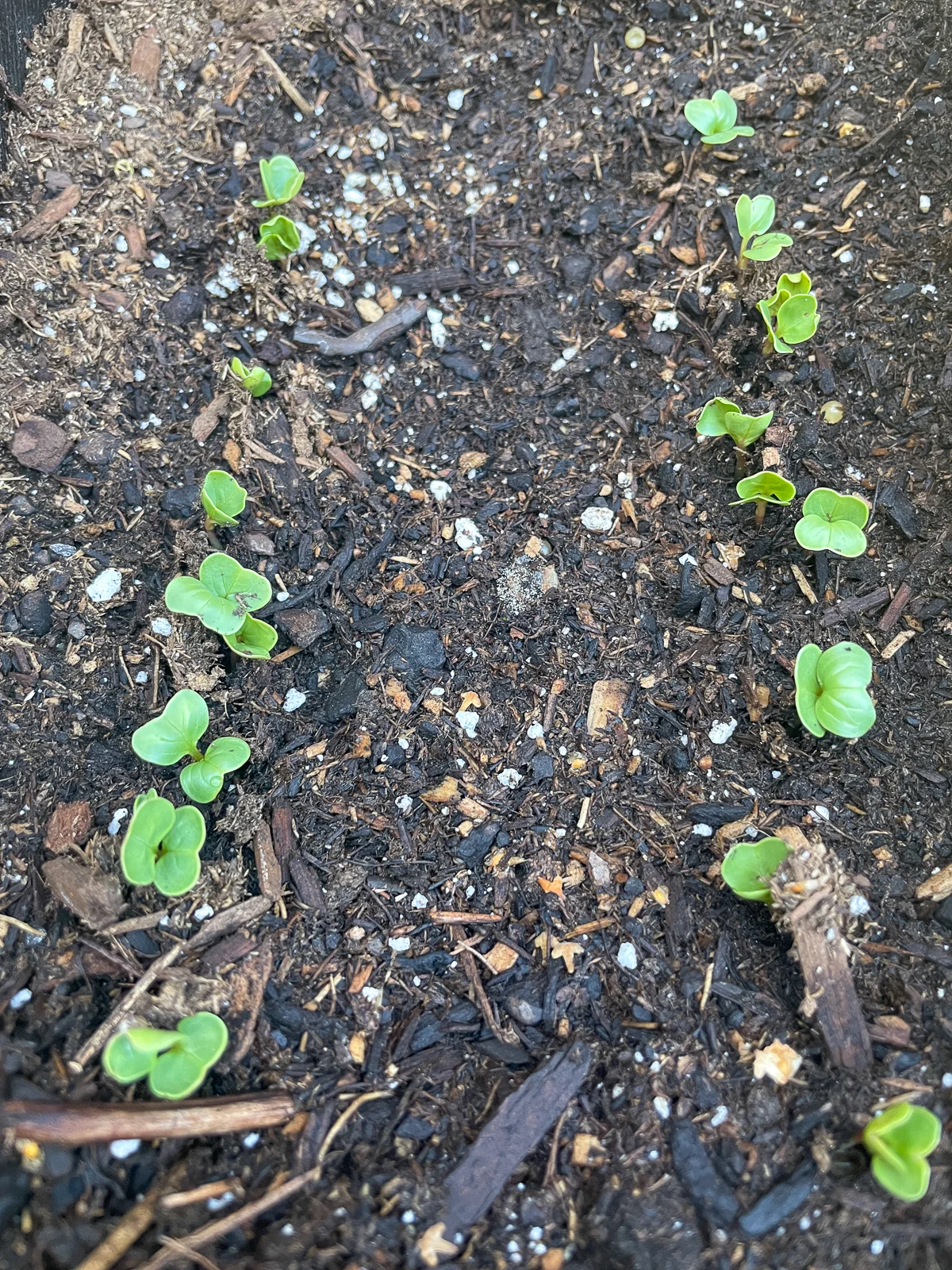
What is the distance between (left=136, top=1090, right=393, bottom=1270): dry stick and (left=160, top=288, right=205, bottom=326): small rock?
2089 mm

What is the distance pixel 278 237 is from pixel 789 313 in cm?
145

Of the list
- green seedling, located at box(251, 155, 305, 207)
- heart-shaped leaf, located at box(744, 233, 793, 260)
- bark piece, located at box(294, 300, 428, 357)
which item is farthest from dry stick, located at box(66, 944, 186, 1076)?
heart-shaped leaf, located at box(744, 233, 793, 260)

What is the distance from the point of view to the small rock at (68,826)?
6.00ft

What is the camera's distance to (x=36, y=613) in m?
2.04

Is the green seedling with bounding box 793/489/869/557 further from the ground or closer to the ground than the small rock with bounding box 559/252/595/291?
closer to the ground

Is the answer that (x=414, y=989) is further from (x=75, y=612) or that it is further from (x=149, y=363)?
(x=149, y=363)

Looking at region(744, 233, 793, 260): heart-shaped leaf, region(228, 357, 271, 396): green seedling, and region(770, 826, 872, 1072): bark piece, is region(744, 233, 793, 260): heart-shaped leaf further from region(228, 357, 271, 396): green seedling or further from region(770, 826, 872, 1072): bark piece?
region(770, 826, 872, 1072): bark piece

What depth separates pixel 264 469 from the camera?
7.40 feet

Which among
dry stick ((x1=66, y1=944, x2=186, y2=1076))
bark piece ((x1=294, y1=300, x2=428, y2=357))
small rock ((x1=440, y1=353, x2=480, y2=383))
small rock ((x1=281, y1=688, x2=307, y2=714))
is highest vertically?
bark piece ((x1=294, y1=300, x2=428, y2=357))

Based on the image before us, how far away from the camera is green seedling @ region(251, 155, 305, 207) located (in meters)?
2.37

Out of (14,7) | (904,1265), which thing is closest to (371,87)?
(14,7)

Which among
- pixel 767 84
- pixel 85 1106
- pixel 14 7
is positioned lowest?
pixel 85 1106

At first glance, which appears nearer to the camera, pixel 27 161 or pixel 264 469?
pixel 264 469

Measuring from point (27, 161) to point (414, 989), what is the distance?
8.34 ft
